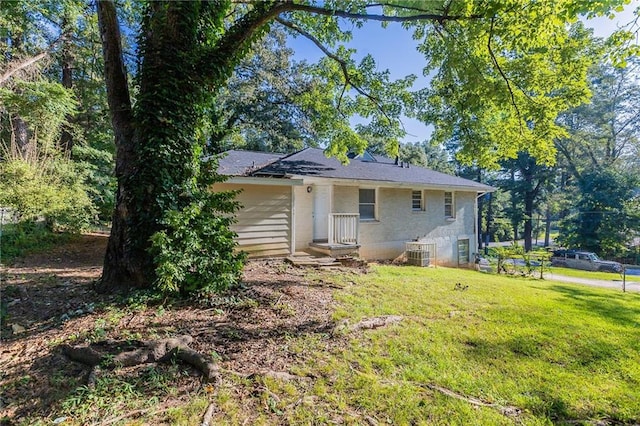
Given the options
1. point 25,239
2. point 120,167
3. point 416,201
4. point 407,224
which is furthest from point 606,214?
point 25,239

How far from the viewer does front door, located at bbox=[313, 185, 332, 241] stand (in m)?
11.3

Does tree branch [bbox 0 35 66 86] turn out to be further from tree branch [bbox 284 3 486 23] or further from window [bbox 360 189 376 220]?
window [bbox 360 189 376 220]

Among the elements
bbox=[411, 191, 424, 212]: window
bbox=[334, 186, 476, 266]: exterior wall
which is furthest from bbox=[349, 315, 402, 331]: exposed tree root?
bbox=[411, 191, 424, 212]: window

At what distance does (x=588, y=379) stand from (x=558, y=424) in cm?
123

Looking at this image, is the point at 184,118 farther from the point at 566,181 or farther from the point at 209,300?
the point at 566,181

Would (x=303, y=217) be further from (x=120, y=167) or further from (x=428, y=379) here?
(x=428, y=379)

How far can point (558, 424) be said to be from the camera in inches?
104

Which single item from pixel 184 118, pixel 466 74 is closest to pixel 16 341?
pixel 184 118

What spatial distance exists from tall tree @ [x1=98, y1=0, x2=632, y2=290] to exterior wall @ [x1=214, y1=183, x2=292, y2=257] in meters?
3.72

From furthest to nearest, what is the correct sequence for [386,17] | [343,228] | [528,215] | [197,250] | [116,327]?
[528,215], [343,228], [386,17], [197,250], [116,327]

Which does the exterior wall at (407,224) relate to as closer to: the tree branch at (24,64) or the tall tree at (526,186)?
the tree branch at (24,64)

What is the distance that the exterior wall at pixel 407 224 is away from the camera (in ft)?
39.4

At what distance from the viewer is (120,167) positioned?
479 centimetres

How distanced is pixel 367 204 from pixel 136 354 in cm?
1033
